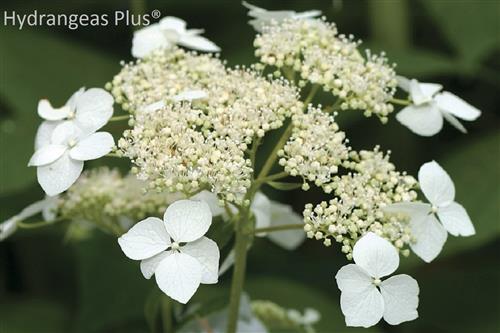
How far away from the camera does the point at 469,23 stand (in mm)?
1864

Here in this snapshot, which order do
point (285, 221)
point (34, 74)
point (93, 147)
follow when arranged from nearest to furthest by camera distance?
point (93, 147) → point (285, 221) → point (34, 74)

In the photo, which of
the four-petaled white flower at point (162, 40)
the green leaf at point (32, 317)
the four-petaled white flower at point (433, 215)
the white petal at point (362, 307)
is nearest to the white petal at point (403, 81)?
the four-petaled white flower at point (433, 215)

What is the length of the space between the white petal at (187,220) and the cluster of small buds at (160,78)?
181 mm

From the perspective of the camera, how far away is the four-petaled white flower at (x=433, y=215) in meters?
1.09

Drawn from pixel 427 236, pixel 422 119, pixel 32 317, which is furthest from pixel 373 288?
pixel 32 317

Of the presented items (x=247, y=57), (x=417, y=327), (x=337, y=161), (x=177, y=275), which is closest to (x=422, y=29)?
(x=247, y=57)

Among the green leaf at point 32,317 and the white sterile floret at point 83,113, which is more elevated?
the white sterile floret at point 83,113

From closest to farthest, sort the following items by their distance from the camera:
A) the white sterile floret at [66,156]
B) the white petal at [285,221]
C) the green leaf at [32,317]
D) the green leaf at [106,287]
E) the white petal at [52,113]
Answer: the white sterile floret at [66,156] < the white petal at [52,113] < the white petal at [285,221] < the green leaf at [106,287] < the green leaf at [32,317]

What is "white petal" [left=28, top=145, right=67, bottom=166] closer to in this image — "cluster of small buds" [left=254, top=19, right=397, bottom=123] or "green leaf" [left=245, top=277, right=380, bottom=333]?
"cluster of small buds" [left=254, top=19, right=397, bottom=123]

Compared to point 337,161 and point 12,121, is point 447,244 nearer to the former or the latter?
point 337,161

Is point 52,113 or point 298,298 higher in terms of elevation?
point 52,113

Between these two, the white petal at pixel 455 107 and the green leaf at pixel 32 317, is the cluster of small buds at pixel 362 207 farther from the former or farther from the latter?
the green leaf at pixel 32 317

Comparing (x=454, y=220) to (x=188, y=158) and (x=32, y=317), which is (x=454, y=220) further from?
(x=32, y=317)

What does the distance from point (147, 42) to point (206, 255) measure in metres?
0.44
